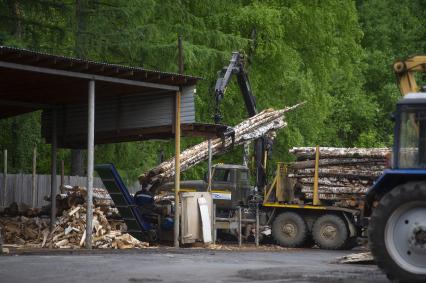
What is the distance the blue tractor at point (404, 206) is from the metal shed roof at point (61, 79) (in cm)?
913

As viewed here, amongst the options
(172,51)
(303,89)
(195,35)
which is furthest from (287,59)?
(172,51)

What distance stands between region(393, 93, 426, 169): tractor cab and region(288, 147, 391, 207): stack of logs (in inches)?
532

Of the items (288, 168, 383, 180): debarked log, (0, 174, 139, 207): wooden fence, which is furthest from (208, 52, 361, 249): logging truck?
(0, 174, 139, 207): wooden fence

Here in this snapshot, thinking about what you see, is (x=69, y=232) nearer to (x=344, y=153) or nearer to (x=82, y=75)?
(x=82, y=75)

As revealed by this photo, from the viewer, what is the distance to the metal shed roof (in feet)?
67.1

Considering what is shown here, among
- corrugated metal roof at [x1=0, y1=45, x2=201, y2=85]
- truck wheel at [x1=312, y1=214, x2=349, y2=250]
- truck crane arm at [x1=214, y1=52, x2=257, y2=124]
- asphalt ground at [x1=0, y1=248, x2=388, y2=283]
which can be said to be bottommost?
asphalt ground at [x1=0, y1=248, x2=388, y2=283]

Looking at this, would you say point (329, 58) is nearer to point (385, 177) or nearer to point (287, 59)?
point (287, 59)

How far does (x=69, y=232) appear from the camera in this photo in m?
23.4

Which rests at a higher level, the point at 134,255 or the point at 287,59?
the point at 287,59

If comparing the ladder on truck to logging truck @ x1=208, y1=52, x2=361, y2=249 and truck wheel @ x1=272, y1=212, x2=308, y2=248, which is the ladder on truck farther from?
truck wheel @ x1=272, y1=212, x2=308, y2=248

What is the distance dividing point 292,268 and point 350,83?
122ft

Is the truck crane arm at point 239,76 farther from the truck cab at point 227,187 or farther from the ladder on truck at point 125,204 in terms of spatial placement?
the ladder on truck at point 125,204

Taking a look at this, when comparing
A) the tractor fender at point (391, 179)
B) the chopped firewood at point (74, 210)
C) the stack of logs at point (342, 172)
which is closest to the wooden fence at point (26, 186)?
the stack of logs at point (342, 172)

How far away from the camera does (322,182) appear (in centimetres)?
2844
